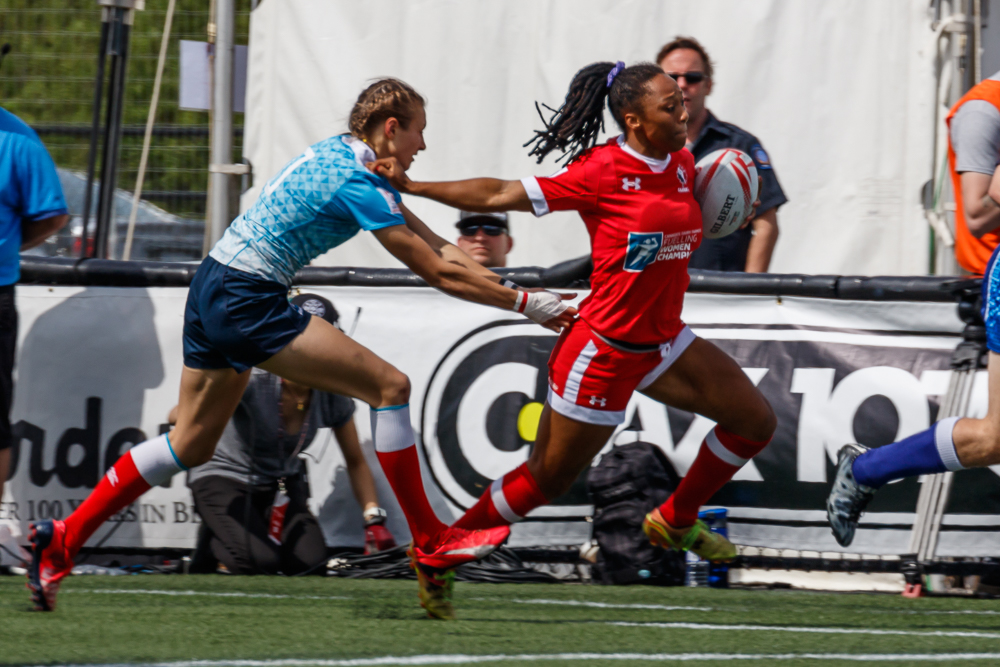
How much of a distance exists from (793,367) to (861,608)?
3.72 feet

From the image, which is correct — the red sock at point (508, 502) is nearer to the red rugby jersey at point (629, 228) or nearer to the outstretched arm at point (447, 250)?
the red rugby jersey at point (629, 228)

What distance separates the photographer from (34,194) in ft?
18.5

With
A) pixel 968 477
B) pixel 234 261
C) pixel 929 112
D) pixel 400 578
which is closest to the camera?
pixel 234 261

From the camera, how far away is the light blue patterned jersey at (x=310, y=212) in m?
4.14

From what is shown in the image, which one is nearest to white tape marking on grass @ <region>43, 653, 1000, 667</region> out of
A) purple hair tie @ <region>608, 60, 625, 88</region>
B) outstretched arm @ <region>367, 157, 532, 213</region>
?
outstretched arm @ <region>367, 157, 532, 213</region>

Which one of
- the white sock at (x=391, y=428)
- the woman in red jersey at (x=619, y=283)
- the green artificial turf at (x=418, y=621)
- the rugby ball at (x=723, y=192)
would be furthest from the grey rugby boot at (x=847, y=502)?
the white sock at (x=391, y=428)

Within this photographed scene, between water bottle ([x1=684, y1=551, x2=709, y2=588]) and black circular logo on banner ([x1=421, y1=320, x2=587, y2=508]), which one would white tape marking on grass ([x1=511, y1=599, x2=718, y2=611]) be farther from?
black circular logo on banner ([x1=421, y1=320, x2=587, y2=508])

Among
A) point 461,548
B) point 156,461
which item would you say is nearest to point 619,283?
point 461,548

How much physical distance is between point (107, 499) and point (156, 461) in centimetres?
22

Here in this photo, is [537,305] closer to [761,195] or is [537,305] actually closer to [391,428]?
[391,428]

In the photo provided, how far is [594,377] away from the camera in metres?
4.36

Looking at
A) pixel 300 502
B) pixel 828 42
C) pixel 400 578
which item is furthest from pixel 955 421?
pixel 828 42

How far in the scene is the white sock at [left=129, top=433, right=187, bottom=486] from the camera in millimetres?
4480

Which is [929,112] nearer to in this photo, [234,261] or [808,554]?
[808,554]
